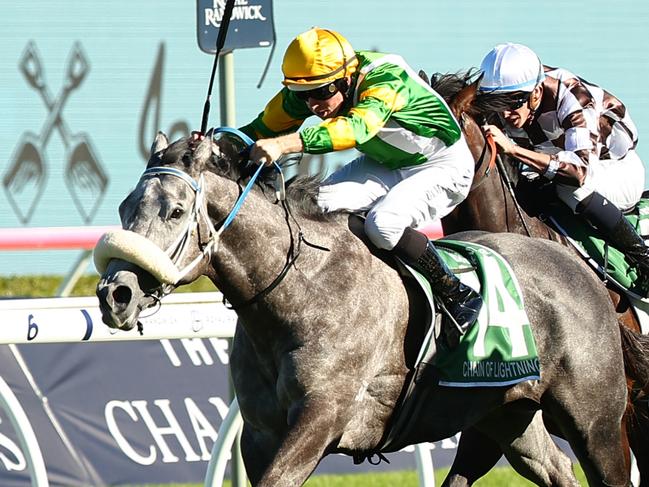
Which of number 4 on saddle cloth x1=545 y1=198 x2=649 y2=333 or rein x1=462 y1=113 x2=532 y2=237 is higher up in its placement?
rein x1=462 y1=113 x2=532 y2=237

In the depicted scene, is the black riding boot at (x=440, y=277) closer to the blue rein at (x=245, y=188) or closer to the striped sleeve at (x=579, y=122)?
the blue rein at (x=245, y=188)

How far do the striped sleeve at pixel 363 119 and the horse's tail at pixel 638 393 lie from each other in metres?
1.53

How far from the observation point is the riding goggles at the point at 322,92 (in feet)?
14.9

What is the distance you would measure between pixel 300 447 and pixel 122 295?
0.75 metres

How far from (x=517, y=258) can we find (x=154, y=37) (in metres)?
4.84

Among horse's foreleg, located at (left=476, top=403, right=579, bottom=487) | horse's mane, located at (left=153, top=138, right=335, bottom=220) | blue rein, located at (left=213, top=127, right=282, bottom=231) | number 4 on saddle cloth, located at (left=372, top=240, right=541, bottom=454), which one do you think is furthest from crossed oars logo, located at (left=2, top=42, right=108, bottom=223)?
blue rein, located at (left=213, top=127, right=282, bottom=231)

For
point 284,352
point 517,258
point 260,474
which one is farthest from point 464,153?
point 260,474

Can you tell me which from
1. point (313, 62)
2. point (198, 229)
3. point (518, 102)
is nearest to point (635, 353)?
point (518, 102)

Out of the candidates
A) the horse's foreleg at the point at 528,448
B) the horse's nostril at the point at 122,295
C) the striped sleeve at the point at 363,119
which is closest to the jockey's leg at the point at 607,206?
the horse's foreleg at the point at 528,448

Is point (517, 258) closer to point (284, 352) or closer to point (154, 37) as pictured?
point (284, 352)

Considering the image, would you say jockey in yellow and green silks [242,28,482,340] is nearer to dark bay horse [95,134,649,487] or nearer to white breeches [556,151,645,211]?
dark bay horse [95,134,649,487]

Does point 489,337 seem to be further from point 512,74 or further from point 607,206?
point 512,74

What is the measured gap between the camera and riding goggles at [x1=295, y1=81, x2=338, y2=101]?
179 inches

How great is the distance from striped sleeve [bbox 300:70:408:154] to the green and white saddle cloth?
60 centimetres
